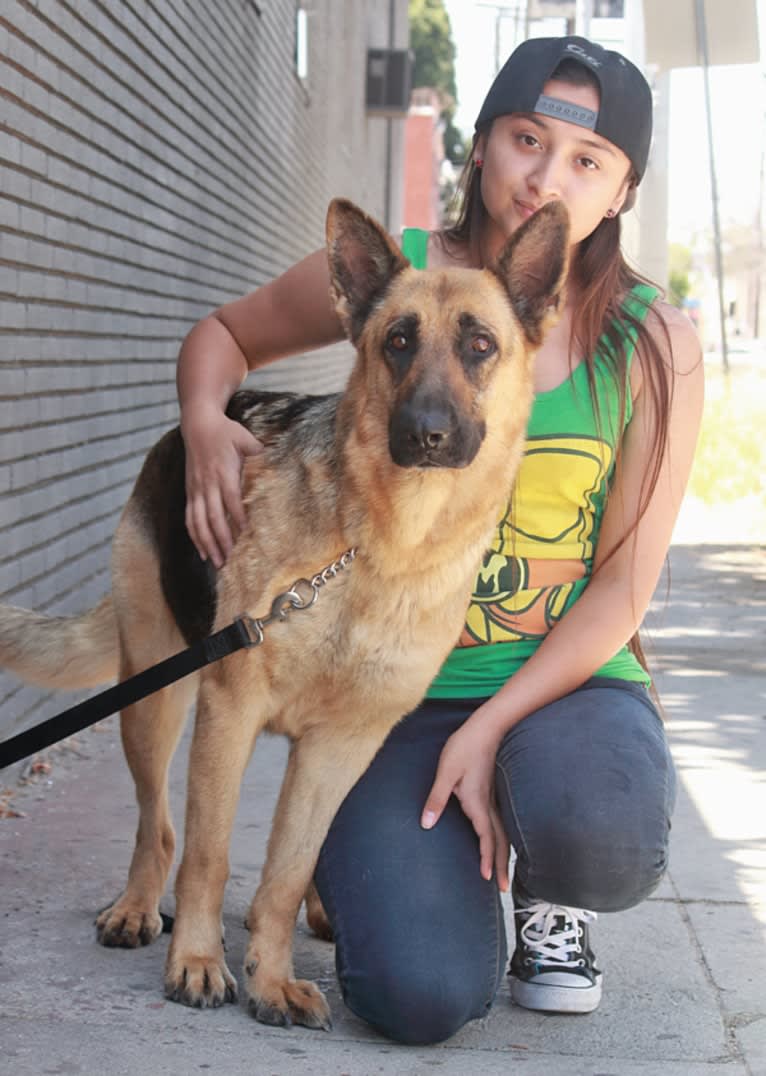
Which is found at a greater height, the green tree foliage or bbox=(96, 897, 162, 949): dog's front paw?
the green tree foliage

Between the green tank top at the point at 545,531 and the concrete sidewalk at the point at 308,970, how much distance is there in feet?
2.40

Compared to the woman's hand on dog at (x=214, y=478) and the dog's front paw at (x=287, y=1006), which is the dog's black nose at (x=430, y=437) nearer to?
the woman's hand on dog at (x=214, y=478)

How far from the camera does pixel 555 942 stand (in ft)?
10.6

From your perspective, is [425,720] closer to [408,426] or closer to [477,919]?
[477,919]

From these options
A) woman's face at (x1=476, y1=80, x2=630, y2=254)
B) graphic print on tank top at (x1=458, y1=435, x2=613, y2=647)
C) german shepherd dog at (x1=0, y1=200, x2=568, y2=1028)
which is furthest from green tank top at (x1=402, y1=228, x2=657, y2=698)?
woman's face at (x1=476, y1=80, x2=630, y2=254)

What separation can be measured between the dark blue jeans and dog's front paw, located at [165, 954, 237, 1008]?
25cm

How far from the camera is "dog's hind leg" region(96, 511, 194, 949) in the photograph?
3457mm

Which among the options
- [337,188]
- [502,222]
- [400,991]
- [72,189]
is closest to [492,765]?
[400,991]

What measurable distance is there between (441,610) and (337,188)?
561 inches

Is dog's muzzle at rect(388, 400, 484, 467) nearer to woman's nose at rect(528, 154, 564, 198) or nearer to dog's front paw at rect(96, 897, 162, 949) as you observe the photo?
woman's nose at rect(528, 154, 564, 198)

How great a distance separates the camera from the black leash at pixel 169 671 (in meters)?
2.77

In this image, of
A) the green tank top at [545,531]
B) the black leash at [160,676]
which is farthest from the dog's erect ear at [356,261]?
the black leash at [160,676]

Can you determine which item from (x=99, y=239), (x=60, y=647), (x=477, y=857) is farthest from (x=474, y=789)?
(x=99, y=239)

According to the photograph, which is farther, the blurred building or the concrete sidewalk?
the blurred building
